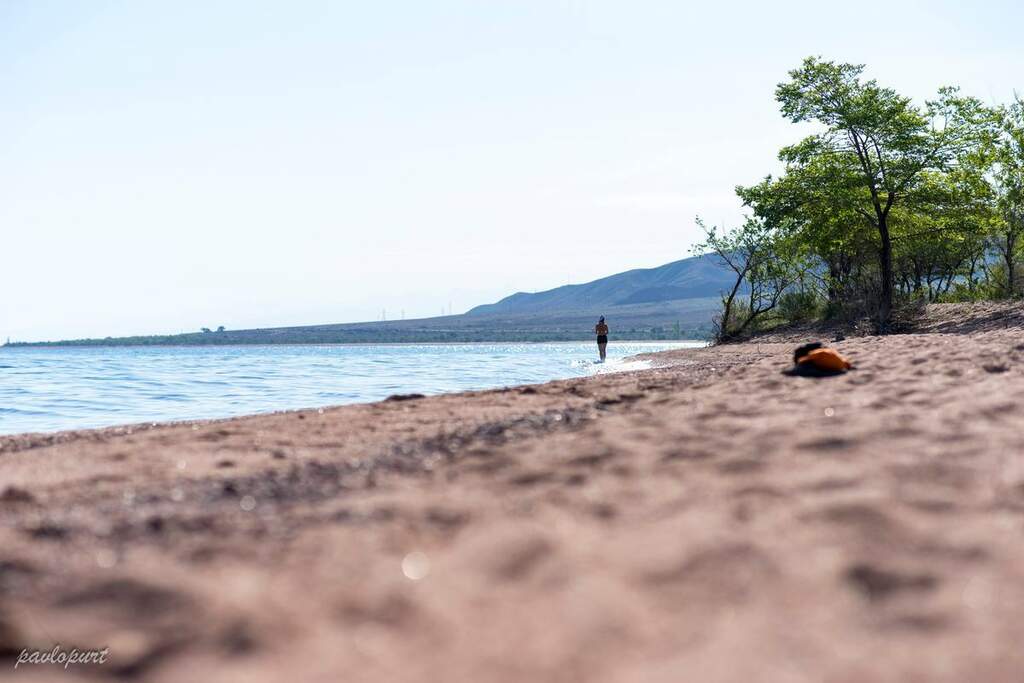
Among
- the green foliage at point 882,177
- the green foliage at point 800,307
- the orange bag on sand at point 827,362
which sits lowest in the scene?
the orange bag on sand at point 827,362

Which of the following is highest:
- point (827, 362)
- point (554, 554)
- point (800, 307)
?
point (800, 307)

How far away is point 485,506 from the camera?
12.7 feet

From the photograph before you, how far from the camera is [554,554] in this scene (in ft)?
10.4

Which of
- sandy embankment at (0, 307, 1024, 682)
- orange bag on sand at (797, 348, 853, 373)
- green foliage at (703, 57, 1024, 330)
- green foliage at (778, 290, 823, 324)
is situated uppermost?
green foliage at (703, 57, 1024, 330)

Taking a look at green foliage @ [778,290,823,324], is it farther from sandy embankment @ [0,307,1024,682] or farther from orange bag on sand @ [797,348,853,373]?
sandy embankment @ [0,307,1024,682]

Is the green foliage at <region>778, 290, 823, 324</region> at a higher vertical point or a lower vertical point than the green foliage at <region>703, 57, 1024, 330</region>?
lower

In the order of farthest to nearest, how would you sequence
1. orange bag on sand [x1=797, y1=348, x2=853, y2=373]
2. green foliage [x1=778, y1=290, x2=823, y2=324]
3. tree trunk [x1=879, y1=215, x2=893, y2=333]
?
green foliage [x1=778, y1=290, x2=823, y2=324]
tree trunk [x1=879, y1=215, x2=893, y2=333]
orange bag on sand [x1=797, y1=348, x2=853, y2=373]

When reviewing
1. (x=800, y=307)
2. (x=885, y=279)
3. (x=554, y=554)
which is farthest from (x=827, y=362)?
(x=800, y=307)

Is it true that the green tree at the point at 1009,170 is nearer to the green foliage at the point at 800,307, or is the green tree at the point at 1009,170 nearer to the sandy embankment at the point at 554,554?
the green foliage at the point at 800,307

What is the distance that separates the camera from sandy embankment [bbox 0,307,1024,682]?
7.99 ft

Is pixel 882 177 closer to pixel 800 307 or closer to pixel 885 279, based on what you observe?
pixel 885 279

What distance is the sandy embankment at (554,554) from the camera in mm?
2436

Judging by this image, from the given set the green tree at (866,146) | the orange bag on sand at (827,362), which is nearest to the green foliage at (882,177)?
the green tree at (866,146)

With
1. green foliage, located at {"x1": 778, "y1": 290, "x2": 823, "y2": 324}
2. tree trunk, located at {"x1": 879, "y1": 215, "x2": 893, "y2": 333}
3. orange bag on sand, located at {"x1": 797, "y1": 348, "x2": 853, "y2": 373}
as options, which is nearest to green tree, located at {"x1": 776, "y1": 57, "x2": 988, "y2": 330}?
tree trunk, located at {"x1": 879, "y1": 215, "x2": 893, "y2": 333}
